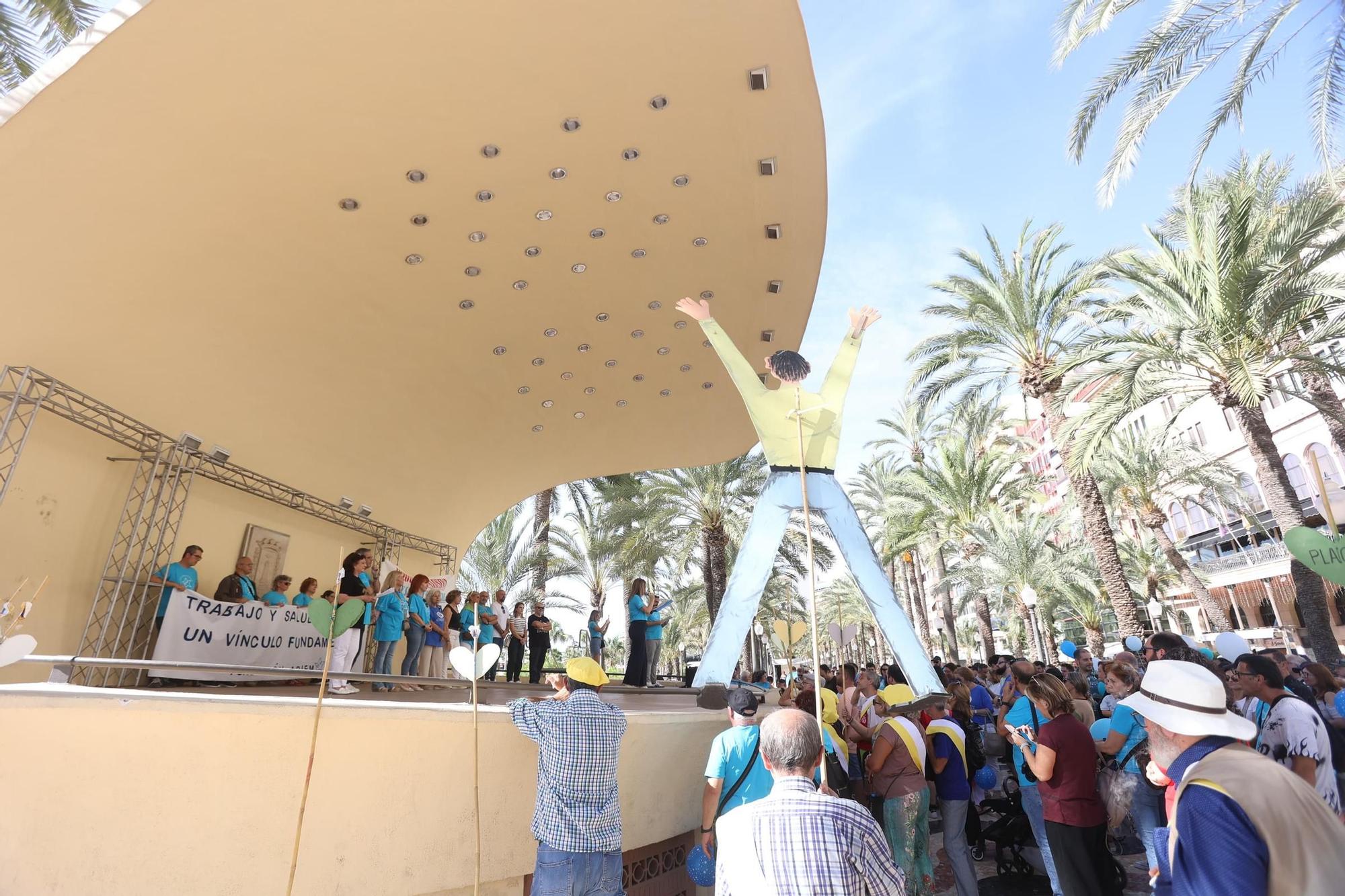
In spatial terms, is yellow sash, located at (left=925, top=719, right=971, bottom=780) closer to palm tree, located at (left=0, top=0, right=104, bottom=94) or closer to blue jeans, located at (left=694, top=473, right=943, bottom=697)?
blue jeans, located at (left=694, top=473, right=943, bottom=697)

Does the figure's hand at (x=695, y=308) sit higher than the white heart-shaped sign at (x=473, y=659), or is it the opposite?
the figure's hand at (x=695, y=308)

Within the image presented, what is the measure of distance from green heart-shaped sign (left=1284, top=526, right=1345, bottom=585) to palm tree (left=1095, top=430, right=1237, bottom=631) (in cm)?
2320

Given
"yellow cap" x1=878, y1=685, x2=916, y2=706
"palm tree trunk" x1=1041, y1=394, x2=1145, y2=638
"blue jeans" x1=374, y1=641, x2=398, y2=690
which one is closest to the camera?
"yellow cap" x1=878, y1=685, x2=916, y2=706

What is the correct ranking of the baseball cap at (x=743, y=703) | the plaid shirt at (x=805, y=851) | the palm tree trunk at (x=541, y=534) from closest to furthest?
the plaid shirt at (x=805, y=851) < the baseball cap at (x=743, y=703) < the palm tree trunk at (x=541, y=534)

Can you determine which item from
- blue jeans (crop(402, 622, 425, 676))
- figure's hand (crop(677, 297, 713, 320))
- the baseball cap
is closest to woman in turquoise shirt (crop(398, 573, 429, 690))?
blue jeans (crop(402, 622, 425, 676))

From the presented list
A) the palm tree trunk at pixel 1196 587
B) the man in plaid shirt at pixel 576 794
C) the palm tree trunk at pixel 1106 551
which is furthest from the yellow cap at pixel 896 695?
the palm tree trunk at pixel 1196 587

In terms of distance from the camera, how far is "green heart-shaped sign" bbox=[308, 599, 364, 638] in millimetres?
3975

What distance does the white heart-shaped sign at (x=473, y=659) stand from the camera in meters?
3.58

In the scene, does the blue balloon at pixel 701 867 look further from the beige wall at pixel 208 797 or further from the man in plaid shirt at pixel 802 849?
the man in plaid shirt at pixel 802 849

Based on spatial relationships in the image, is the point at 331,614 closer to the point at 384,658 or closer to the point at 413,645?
the point at 384,658

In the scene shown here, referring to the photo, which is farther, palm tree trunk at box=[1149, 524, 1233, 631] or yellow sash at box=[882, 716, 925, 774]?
palm tree trunk at box=[1149, 524, 1233, 631]

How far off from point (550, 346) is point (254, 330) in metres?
3.79

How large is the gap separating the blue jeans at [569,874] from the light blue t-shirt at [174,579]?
6.57 m

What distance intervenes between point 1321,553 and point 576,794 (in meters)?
6.89
